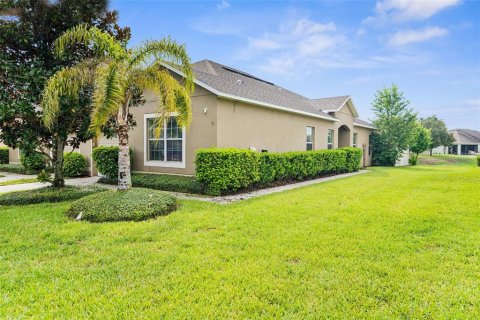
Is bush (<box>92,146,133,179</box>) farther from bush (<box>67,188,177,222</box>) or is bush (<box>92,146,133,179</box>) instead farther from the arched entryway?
the arched entryway

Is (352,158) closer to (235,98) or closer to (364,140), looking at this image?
(364,140)

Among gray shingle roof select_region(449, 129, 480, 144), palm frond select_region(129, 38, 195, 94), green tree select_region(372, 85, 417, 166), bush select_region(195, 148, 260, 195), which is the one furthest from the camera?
gray shingle roof select_region(449, 129, 480, 144)

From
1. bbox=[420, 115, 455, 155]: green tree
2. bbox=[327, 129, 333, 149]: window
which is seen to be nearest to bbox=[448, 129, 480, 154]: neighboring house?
bbox=[420, 115, 455, 155]: green tree

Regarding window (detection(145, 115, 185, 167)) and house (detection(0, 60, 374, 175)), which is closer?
house (detection(0, 60, 374, 175))

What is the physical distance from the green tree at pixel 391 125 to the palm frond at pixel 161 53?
2305 cm

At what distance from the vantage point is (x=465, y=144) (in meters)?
59.4

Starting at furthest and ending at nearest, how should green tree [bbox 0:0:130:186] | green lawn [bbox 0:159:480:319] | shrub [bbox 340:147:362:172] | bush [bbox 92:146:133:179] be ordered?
shrub [bbox 340:147:362:172], bush [bbox 92:146:133:179], green tree [bbox 0:0:130:186], green lawn [bbox 0:159:480:319]

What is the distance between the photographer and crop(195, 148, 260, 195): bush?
9070mm

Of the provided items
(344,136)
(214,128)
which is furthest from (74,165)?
(344,136)

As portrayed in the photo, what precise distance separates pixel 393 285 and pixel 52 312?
378 centimetres

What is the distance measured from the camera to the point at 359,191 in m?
10.0

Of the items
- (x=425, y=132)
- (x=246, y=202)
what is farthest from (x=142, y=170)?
(x=425, y=132)

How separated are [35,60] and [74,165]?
24.9 ft

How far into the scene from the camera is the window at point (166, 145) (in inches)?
447
